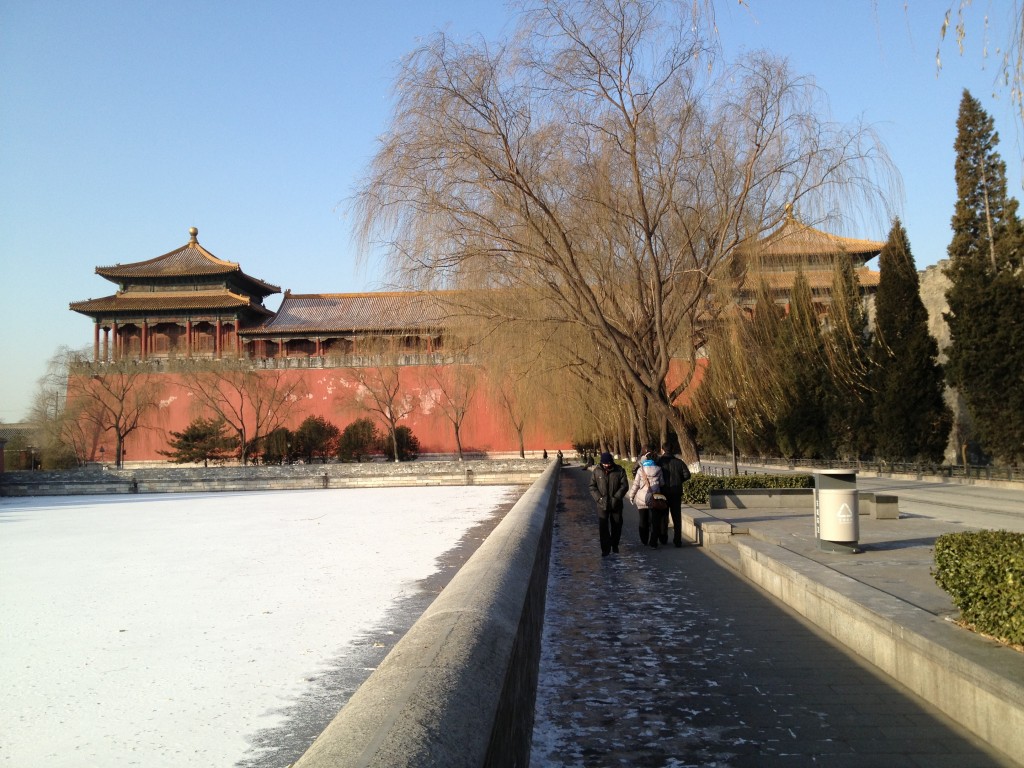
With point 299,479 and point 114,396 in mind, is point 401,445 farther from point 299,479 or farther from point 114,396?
point 114,396

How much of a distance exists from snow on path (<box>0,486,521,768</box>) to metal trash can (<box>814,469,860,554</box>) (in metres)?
3.31

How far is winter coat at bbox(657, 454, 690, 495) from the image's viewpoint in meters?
8.42

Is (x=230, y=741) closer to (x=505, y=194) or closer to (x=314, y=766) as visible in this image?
(x=314, y=766)

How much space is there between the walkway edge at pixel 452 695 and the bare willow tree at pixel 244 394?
33032 millimetres

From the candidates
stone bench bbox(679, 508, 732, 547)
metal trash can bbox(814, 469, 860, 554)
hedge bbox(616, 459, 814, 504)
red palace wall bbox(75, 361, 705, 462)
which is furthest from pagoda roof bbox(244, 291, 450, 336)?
metal trash can bbox(814, 469, 860, 554)

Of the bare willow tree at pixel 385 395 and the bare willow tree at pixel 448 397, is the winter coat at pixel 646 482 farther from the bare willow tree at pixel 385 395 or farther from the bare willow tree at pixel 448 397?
the bare willow tree at pixel 385 395

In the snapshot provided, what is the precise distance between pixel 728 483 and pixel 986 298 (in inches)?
310

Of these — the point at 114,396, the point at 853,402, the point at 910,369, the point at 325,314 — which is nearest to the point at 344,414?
the point at 325,314

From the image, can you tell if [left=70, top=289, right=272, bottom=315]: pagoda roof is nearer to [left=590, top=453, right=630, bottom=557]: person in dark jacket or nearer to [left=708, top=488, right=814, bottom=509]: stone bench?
[left=708, top=488, right=814, bottom=509]: stone bench

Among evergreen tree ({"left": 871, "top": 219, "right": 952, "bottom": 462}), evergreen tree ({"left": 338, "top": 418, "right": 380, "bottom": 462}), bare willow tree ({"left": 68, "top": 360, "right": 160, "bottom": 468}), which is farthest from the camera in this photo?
bare willow tree ({"left": 68, "top": 360, "right": 160, "bottom": 468})

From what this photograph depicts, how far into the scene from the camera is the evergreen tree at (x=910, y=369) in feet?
59.9

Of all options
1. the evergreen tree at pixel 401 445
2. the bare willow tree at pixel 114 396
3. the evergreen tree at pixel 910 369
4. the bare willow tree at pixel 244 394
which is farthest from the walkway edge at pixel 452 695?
the bare willow tree at pixel 114 396

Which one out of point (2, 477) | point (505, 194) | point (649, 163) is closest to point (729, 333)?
point (649, 163)

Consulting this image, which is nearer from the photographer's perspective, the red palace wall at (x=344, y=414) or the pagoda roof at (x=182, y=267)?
the red palace wall at (x=344, y=414)
